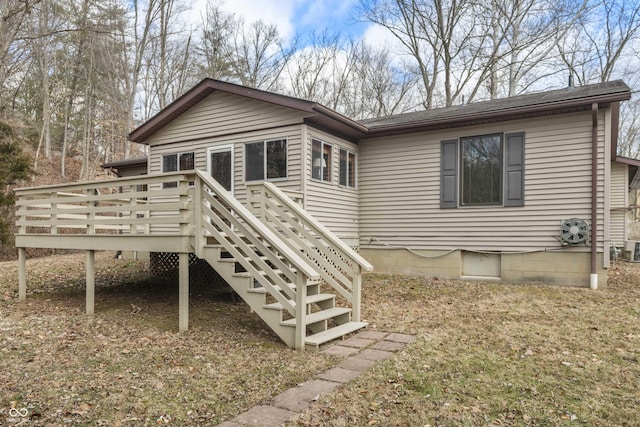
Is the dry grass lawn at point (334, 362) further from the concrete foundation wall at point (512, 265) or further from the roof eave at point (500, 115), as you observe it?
the roof eave at point (500, 115)

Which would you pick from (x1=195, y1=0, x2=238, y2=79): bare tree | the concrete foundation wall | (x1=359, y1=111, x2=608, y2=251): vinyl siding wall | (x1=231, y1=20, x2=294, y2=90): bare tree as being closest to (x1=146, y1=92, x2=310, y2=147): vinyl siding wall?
(x1=359, y1=111, x2=608, y2=251): vinyl siding wall

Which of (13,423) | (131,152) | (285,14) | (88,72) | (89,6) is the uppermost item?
(285,14)

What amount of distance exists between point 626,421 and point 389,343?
225cm

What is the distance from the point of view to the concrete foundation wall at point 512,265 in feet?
26.6

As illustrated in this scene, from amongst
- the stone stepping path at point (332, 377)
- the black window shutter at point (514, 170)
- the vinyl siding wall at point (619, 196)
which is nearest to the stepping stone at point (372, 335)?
the stone stepping path at point (332, 377)

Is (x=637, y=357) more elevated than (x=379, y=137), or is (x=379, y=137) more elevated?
(x=379, y=137)

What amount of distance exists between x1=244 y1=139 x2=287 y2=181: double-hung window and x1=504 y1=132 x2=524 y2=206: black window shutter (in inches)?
181

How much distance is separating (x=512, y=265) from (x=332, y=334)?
5.46 m

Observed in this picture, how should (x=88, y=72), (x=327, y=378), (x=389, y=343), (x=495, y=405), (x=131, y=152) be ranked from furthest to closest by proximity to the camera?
(x=131, y=152), (x=88, y=72), (x=389, y=343), (x=327, y=378), (x=495, y=405)

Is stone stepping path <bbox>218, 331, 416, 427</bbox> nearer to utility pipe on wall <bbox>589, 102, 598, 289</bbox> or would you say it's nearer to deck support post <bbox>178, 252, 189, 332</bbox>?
deck support post <bbox>178, 252, 189, 332</bbox>

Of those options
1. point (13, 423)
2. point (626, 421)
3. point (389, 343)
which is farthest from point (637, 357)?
point (13, 423)

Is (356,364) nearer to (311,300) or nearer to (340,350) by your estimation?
(340,350)

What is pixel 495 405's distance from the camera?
3129 millimetres

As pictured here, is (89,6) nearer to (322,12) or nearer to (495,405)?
(322,12)
